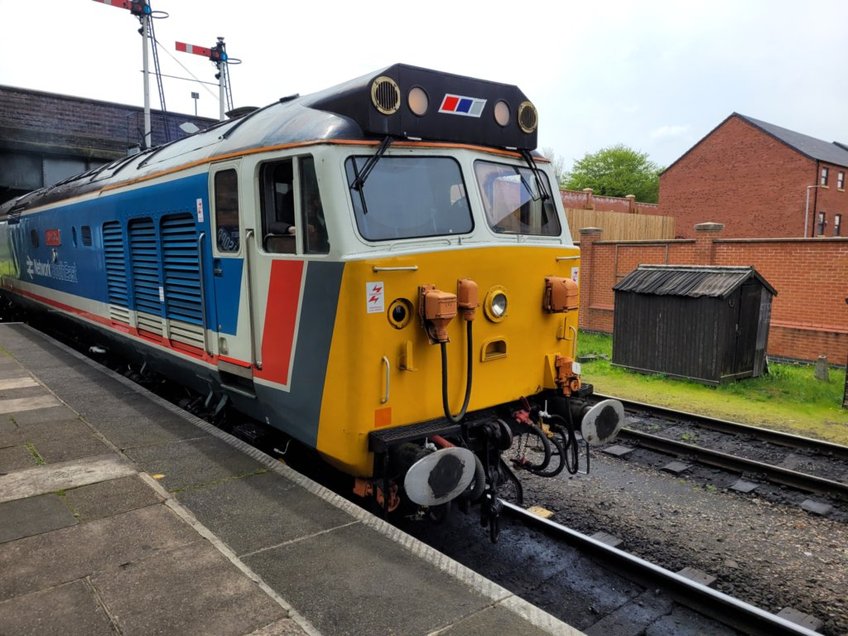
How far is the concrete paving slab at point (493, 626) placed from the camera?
2.70 metres

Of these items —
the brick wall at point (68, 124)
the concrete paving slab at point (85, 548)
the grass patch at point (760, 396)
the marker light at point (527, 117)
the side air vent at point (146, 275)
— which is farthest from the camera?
the brick wall at point (68, 124)

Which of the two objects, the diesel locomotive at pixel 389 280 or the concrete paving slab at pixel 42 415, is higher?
the diesel locomotive at pixel 389 280

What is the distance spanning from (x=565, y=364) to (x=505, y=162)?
166 cm

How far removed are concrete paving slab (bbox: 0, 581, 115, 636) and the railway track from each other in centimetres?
595

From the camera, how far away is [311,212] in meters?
3.84

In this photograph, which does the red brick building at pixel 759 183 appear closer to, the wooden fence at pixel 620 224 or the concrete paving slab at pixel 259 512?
the wooden fence at pixel 620 224

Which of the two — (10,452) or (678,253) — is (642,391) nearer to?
(678,253)

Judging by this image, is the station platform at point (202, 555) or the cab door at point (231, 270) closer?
the station platform at point (202, 555)

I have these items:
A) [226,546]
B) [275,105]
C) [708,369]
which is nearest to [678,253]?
[708,369]

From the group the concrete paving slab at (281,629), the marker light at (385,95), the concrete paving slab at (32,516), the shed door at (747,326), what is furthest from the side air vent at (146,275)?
the shed door at (747,326)

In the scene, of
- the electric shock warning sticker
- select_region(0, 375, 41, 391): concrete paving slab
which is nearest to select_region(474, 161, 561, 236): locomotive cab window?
the electric shock warning sticker

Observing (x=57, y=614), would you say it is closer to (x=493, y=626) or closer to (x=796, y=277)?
(x=493, y=626)

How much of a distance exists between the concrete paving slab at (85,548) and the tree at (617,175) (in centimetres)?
6060

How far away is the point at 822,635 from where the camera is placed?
11.6 feet
